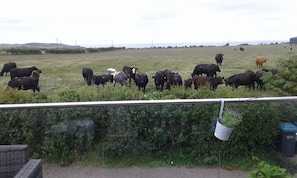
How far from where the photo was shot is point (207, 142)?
392 cm

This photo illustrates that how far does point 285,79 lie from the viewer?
6.65 metres

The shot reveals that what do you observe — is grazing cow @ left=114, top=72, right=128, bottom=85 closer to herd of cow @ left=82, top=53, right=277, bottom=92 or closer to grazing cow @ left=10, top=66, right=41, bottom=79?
herd of cow @ left=82, top=53, right=277, bottom=92

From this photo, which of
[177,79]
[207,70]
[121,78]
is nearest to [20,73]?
[121,78]

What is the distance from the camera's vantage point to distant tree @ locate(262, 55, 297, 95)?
251 inches

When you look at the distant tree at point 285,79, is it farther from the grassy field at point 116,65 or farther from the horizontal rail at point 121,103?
the horizontal rail at point 121,103

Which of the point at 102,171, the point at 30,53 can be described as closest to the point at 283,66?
the point at 102,171

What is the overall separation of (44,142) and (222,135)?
2.24m

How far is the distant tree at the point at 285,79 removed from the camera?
21.0 feet

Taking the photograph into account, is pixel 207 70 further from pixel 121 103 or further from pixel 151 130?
pixel 121 103

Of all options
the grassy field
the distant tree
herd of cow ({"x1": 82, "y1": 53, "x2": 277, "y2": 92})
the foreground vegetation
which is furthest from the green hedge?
herd of cow ({"x1": 82, "y1": 53, "x2": 277, "y2": 92})

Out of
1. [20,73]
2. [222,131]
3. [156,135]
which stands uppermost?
[222,131]

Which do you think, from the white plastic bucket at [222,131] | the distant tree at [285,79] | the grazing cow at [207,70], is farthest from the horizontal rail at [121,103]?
the grazing cow at [207,70]

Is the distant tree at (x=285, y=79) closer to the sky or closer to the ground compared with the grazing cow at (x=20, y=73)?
closer to the sky

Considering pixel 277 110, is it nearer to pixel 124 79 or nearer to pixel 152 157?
pixel 152 157
